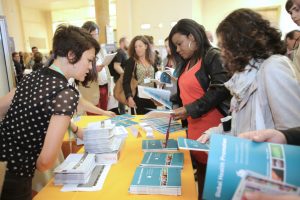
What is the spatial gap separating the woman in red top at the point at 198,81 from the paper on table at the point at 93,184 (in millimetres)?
660

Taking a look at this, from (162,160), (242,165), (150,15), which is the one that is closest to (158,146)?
(162,160)

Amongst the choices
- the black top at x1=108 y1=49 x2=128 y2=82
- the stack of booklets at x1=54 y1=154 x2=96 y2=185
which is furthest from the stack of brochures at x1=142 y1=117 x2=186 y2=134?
the black top at x1=108 y1=49 x2=128 y2=82

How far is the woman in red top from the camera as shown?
1.70 meters

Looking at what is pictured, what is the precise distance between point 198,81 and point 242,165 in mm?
1162

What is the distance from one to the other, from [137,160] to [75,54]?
0.68 m

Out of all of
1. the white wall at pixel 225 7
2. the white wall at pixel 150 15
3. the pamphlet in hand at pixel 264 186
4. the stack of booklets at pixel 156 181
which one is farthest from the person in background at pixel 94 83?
the white wall at pixel 225 7

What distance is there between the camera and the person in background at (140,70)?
3176mm

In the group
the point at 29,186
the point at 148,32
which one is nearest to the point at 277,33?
the point at 29,186

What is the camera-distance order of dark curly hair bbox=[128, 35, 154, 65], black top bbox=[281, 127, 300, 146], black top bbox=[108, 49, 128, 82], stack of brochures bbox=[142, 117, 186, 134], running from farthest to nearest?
black top bbox=[108, 49, 128, 82] < dark curly hair bbox=[128, 35, 154, 65] < stack of brochures bbox=[142, 117, 186, 134] < black top bbox=[281, 127, 300, 146]

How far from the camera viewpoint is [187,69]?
1.96m

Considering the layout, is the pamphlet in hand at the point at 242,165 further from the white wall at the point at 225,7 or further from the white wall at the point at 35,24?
the white wall at the point at 35,24

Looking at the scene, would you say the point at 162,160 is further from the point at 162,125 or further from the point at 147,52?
the point at 147,52

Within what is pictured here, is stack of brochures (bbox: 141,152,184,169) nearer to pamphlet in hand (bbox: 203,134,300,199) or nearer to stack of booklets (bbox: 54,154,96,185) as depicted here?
stack of booklets (bbox: 54,154,96,185)

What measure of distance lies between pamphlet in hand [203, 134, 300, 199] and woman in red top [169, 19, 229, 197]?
3.32 ft
